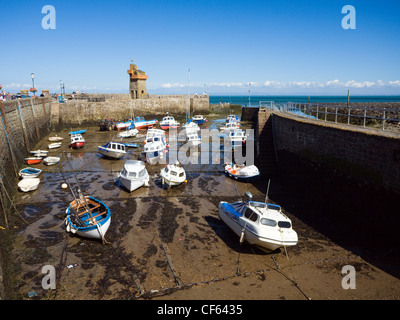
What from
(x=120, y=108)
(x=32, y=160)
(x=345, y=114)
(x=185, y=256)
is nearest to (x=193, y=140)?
(x=32, y=160)

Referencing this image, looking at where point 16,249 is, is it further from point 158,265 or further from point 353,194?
point 353,194

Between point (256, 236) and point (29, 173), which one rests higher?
point (29, 173)

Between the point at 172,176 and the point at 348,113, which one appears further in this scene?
the point at 348,113

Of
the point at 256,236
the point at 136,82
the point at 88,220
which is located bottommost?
the point at 88,220

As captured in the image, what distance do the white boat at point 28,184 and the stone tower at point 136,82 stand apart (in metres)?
36.2

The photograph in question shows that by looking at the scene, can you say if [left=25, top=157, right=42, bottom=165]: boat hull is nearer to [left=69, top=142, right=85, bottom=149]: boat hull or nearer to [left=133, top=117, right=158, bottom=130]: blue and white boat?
[left=69, top=142, right=85, bottom=149]: boat hull

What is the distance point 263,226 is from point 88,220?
8592 mm

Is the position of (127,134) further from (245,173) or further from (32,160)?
(245,173)

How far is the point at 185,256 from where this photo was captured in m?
11.3

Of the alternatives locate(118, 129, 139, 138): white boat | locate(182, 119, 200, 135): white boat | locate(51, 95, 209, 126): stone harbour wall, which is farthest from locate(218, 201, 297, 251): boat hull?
locate(51, 95, 209, 126): stone harbour wall

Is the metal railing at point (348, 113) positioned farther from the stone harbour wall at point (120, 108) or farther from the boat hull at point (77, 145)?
the stone harbour wall at point (120, 108)

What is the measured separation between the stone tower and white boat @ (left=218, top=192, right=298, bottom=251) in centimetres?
4487

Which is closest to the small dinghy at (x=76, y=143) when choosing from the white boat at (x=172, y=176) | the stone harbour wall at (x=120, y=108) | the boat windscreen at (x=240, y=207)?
the stone harbour wall at (x=120, y=108)
